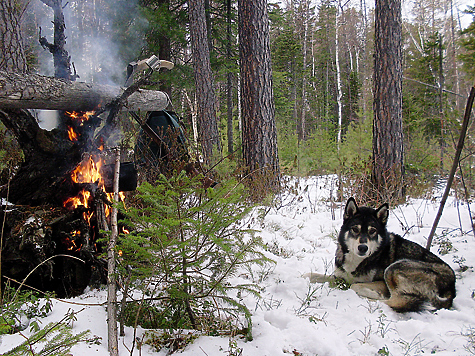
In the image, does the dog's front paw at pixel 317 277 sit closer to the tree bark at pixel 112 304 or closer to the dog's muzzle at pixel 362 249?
the dog's muzzle at pixel 362 249

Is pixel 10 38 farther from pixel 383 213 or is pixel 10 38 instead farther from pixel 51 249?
pixel 383 213

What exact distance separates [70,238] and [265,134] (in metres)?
5.12

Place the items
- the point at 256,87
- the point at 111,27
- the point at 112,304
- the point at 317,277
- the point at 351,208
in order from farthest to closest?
the point at 111,27
the point at 256,87
the point at 317,277
the point at 351,208
the point at 112,304

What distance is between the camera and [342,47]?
34031mm

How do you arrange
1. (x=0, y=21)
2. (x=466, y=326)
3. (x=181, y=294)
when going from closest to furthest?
1. (x=181, y=294)
2. (x=466, y=326)
3. (x=0, y=21)

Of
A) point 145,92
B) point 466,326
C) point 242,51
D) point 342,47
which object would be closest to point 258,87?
point 242,51

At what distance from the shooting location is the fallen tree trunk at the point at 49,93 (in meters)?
2.87

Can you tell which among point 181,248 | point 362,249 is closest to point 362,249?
point 362,249

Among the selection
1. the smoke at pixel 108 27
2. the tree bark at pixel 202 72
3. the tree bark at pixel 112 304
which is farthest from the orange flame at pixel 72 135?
the smoke at pixel 108 27

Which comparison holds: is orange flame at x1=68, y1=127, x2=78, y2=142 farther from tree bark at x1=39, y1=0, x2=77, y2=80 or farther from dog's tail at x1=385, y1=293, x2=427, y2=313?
dog's tail at x1=385, y1=293, x2=427, y2=313

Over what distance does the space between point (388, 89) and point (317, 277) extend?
552cm

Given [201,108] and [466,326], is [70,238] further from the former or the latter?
[201,108]

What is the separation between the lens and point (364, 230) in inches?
121

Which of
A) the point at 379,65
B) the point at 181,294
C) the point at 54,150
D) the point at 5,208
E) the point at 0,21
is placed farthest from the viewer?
the point at 379,65
